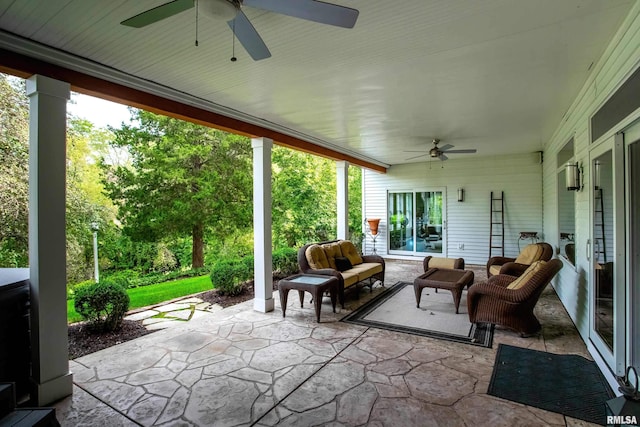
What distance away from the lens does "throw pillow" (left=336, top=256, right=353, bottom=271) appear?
5.76m

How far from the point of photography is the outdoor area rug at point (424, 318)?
13.0 ft

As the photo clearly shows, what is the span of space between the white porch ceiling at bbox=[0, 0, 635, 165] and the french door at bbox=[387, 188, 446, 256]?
4740mm

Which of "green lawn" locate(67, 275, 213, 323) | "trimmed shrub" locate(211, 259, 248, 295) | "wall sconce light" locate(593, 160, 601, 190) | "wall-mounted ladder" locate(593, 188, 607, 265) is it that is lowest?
"green lawn" locate(67, 275, 213, 323)

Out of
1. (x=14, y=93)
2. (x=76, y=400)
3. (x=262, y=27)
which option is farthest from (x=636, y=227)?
(x=14, y=93)

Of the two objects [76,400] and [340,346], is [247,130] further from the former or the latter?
[76,400]

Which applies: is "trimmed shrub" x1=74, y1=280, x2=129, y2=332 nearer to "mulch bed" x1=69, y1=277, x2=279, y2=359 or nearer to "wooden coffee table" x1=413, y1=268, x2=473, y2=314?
"mulch bed" x1=69, y1=277, x2=279, y2=359

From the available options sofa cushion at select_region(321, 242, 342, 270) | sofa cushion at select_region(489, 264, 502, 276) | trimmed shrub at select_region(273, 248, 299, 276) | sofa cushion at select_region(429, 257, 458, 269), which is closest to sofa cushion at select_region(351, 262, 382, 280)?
sofa cushion at select_region(321, 242, 342, 270)

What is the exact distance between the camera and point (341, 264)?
581 cm

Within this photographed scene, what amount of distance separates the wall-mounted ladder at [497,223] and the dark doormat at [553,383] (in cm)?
565

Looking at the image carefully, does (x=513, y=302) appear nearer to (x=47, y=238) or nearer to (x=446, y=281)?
(x=446, y=281)

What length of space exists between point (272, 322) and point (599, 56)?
469cm

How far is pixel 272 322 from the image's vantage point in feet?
14.7

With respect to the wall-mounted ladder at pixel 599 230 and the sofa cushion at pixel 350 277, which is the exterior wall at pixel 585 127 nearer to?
the wall-mounted ladder at pixel 599 230

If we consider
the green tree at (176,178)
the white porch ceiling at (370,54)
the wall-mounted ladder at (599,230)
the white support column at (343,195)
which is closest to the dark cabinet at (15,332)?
the white porch ceiling at (370,54)
